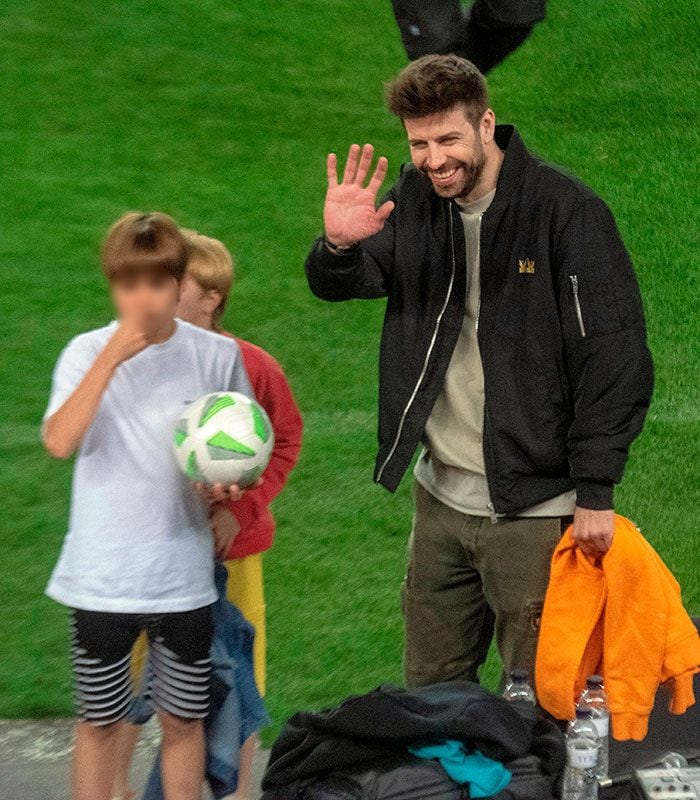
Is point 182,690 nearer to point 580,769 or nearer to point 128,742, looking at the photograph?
point 128,742

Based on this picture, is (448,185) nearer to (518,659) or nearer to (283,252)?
(518,659)

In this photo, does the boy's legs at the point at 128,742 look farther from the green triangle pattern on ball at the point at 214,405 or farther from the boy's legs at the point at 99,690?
the green triangle pattern on ball at the point at 214,405

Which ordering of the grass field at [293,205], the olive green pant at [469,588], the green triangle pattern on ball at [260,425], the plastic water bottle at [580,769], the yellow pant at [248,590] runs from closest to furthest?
1. the plastic water bottle at [580,769]
2. the green triangle pattern on ball at [260,425]
3. the olive green pant at [469,588]
4. the yellow pant at [248,590]
5. the grass field at [293,205]

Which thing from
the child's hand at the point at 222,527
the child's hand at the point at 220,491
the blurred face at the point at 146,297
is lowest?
the child's hand at the point at 222,527

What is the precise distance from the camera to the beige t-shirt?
3.67m

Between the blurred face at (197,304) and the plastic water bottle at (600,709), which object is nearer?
the plastic water bottle at (600,709)

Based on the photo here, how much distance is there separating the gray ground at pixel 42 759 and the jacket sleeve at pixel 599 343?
1.48 meters

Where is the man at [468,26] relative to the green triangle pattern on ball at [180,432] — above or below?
above

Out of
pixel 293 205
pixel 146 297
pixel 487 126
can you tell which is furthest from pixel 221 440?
pixel 293 205

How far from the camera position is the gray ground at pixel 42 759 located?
4316 mm

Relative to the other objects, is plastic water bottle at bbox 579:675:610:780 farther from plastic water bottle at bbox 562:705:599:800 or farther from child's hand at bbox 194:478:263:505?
child's hand at bbox 194:478:263:505

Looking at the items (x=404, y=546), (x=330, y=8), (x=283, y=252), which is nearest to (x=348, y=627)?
(x=404, y=546)

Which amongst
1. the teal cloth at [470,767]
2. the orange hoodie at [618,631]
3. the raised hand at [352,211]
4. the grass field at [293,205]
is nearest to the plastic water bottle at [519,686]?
the orange hoodie at [618,631]

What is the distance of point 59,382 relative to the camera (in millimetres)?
3453
